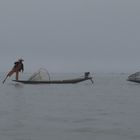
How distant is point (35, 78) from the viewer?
63.0m

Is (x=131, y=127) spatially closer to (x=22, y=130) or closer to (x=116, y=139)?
(x=116, y=139)

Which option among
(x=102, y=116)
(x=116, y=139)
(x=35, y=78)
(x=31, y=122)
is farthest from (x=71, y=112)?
(x=35, y=78)

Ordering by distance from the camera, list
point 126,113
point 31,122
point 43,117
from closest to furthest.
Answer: point 31,122 → point 43,117 → point 126,113

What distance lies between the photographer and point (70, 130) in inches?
840

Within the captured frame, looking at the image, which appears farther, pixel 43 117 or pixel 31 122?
pixel 43 117

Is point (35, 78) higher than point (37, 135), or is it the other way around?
point (35, 78)

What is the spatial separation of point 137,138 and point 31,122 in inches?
230

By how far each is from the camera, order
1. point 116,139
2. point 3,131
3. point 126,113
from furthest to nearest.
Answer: point 126,113
point 3,131
point 116,139

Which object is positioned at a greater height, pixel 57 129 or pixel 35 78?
pixel 35 78

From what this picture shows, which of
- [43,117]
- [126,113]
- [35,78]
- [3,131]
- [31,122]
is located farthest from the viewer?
[35,78]

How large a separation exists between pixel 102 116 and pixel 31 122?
4.36m

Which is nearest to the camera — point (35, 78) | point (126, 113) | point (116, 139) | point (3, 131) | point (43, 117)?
point (116, 139)

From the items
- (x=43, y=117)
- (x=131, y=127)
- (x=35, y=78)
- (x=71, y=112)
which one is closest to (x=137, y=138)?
(x=131, y=127)

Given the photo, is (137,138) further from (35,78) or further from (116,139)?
(35,78)
